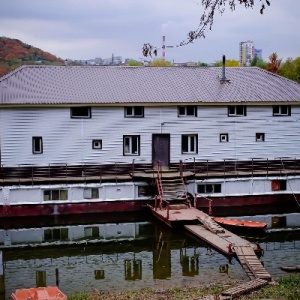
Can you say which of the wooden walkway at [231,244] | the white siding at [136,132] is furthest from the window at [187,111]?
the wooden walkway at [231,244]

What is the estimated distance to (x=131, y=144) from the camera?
1451 inches

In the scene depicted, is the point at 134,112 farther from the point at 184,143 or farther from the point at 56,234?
the point at 56,234

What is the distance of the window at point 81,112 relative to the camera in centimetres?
3619

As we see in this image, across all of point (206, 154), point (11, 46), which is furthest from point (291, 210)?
point (11, 46)

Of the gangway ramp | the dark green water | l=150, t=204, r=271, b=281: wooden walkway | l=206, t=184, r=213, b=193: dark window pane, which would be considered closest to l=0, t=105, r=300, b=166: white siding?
l=206, t=184, r=213, b=193: dark window pane

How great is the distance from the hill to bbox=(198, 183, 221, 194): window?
218 ft

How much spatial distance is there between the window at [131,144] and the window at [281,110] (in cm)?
937

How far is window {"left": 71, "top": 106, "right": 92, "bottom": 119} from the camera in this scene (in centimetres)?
3619

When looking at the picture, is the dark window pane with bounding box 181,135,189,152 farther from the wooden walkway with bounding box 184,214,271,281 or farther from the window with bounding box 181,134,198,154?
the wooden walkway with bounding box 184,214,271,281

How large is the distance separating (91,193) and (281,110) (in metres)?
13.8

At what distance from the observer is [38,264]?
2658 centimetres

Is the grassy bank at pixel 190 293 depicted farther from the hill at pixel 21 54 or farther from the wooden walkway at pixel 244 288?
the hill at pixel 21 54

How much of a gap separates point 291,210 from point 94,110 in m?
13.8

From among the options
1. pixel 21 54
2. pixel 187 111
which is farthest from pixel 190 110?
pixel 21 54
